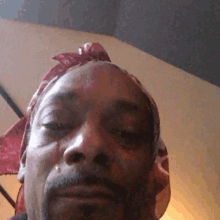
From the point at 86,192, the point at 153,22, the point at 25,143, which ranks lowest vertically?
the point at 25,143

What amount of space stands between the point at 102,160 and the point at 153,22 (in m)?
0.69

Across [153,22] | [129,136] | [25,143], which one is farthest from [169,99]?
[25,143]

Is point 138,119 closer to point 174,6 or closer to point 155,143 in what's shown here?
point 155,143

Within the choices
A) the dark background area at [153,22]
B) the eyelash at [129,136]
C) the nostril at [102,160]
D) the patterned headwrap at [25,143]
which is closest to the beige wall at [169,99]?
the dark background area at [153,22]

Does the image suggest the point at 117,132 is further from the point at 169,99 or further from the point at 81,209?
the point at 169,99

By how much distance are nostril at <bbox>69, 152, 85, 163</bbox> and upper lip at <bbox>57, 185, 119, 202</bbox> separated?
5cm

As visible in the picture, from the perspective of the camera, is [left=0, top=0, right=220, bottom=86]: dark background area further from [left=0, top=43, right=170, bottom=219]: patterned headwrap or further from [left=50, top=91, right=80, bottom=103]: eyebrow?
[left=50, top=91, right=80, bottom=103]: eyebrow

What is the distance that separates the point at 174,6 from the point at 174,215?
0.97 m

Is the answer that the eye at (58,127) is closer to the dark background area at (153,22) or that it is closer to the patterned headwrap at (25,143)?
the patterned headwrap at (25,143)

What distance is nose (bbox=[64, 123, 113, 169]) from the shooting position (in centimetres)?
39

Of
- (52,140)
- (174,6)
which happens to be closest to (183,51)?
(174,6)

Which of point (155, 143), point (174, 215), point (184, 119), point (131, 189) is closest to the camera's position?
point (131, 189)

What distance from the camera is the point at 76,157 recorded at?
0.39 metres

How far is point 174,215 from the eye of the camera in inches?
41.4
